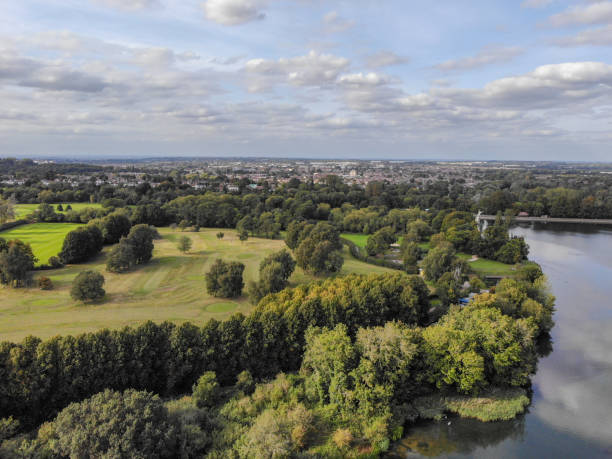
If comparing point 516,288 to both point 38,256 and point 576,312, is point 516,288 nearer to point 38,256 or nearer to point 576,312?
point 576,312

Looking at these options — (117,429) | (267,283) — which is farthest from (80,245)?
(117,429)

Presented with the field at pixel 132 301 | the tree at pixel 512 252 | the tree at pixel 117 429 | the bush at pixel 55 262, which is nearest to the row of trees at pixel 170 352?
the tree at pixel 117 429

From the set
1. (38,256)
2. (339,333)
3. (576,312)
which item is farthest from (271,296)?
(38,256)

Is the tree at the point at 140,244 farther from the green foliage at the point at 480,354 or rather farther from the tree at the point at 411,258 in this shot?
the green foliage at the point at 480,354

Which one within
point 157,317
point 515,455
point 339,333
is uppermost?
point 339,333

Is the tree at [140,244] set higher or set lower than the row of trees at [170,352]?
higher

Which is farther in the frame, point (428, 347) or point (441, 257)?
point (441, 257)

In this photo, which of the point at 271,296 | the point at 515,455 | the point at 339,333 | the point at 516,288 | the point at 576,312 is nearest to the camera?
the point at 515,455
